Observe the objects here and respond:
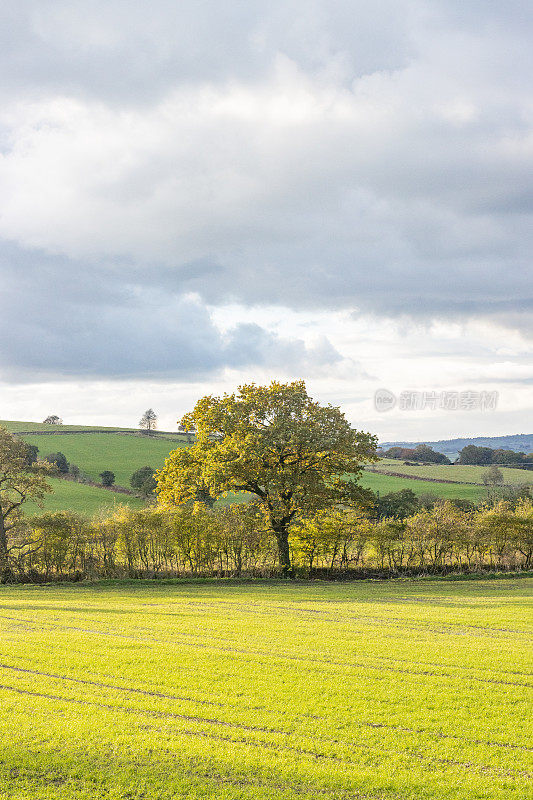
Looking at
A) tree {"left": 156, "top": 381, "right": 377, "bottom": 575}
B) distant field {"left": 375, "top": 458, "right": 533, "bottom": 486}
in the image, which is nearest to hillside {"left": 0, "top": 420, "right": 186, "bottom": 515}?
tree {"left": 156, "top": 381, "right": 377, "bottom": 575}

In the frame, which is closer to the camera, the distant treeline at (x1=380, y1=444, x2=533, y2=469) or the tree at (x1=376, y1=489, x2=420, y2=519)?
the tree at (x1=376, y1=489, x2=420, y2=519)

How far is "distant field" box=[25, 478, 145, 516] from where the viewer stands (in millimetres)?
59875

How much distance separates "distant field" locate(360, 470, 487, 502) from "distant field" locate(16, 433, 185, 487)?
31.7 m

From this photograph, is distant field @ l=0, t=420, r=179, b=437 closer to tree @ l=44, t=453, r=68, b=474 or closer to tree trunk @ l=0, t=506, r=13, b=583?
tree @ l=44, t=453, r=68, b=474

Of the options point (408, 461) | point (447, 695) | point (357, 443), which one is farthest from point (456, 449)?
point (447, 695)

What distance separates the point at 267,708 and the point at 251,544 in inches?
971

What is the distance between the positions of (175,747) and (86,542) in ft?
88.0

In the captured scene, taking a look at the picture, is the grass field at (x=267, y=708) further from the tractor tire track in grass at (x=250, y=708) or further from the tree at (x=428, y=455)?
the tree at (x=428, y=455)

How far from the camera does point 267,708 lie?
9844 millimetres

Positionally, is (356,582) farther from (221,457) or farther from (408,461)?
(408,461)

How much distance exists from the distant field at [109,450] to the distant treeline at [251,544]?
4240 centimetres

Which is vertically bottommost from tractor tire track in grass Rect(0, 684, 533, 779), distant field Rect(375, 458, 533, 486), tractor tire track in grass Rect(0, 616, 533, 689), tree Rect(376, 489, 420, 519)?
tree Rect(376, 489, 420, 519)

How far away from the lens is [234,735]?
8.81 meters

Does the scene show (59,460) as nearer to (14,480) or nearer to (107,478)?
(107,478)
